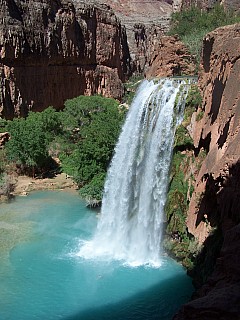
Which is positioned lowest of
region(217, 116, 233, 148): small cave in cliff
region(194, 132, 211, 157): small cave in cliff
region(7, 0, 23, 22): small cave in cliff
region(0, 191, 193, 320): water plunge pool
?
region(0, 191, 193, 320): water plunge pool

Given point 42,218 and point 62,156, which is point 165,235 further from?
point 62,156

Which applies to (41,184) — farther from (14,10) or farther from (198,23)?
(198,23)

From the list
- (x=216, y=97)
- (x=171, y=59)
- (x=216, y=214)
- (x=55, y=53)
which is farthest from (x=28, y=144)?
Result: (x=216, y=214)

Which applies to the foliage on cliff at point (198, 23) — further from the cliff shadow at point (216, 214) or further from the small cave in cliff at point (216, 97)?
the cliff shadow at point (216, 214)

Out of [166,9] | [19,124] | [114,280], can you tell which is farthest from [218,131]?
[166,9]

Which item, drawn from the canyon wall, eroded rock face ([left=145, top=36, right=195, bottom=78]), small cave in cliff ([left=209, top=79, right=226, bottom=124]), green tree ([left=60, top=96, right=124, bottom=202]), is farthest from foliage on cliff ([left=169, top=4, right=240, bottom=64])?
small cave in cliff ([left=209, top=79, right=226, bottom=124])

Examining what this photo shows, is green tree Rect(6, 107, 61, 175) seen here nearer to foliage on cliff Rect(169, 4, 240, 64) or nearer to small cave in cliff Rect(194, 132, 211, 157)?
small cave in cliff Rect(194, 132, 211, 157)

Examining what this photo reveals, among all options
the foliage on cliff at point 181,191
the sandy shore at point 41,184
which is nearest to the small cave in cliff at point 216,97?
the foliage on cliff at point 181,191

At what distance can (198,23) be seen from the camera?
33094mm

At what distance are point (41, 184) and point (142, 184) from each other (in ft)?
29.6

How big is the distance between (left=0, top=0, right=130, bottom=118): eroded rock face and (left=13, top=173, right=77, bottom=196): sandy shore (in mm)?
6578

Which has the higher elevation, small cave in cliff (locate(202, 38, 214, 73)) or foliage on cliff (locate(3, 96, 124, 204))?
small cave in cliff (locate(202, 38, 214, 73))

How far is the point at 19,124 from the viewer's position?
23094 mm

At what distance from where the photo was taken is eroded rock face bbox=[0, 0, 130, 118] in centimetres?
2673
